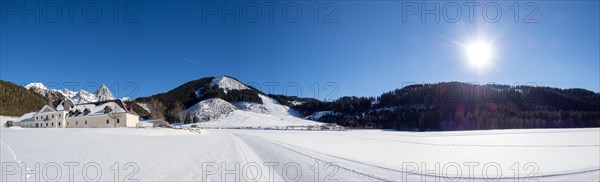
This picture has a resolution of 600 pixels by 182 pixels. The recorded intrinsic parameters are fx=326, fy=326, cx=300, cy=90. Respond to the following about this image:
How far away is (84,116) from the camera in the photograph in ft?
245

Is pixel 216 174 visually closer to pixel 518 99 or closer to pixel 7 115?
pixel 7 115

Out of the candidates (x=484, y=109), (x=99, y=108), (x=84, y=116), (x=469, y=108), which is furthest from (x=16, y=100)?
(x=484, y=109)

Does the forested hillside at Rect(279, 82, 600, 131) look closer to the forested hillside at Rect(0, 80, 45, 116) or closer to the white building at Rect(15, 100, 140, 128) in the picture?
the white building at Rect(15, 100, 140, 128)

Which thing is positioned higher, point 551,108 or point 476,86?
point 476,86

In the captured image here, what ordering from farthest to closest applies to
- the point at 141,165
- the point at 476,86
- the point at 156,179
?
the point at 476,86 < the point at 141,165 < the point at 156,179

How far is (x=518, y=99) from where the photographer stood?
160 metres

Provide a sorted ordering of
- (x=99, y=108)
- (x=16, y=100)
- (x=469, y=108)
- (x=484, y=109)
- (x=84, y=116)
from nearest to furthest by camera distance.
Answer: (x=84, y=116) < (x=99, y=108) < (x=16, y=100) < (x=484, y=109) < (x=469, y=108)

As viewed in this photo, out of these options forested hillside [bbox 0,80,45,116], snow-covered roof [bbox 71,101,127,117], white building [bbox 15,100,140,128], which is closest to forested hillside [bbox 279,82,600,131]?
white building [bbox 15,100,140,128]

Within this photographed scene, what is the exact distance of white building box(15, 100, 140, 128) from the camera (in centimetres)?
7306

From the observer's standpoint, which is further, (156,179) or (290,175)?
(290,175)

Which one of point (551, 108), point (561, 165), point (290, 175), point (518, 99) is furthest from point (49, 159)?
point (518, 99)

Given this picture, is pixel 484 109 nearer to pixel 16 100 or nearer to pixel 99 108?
pixel 99 108

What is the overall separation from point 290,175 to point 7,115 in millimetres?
126914

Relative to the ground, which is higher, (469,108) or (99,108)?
(99,108)
